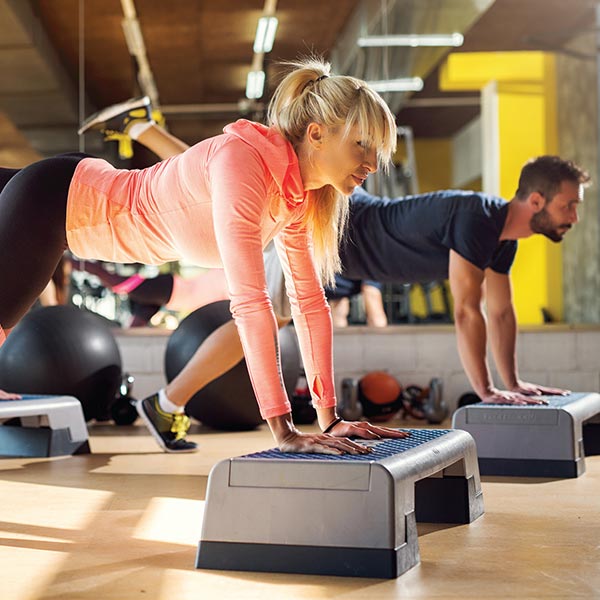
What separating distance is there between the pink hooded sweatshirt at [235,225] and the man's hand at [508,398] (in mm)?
1202

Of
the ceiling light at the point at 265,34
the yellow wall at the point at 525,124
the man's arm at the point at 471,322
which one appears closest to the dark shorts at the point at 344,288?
the yellow wall at the point at 525,124

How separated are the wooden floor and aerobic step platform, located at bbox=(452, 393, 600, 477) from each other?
0.08m

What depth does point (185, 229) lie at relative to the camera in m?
2.07

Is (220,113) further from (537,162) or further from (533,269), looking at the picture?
(537,162)

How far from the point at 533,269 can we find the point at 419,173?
135cm

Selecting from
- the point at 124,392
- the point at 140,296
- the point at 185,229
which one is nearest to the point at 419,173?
the point at 140,296

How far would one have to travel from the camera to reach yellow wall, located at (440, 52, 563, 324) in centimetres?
600

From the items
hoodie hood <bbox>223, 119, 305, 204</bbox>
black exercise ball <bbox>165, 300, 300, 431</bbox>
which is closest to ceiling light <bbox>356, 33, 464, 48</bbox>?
black exercise ball <bbox>165, 300, 300, 431</bbox>

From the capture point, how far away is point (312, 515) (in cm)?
182

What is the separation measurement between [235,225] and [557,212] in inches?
73.0

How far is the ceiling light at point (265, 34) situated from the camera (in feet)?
20.7

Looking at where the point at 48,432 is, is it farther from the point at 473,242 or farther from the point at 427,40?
the point at 427,40

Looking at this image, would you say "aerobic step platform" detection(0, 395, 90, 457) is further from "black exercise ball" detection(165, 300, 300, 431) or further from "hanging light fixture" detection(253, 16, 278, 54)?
"hanging light fixture" detection(253, 16, 278, 54)

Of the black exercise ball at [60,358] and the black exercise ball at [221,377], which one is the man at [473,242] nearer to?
the black exercise ball at [221,377]
